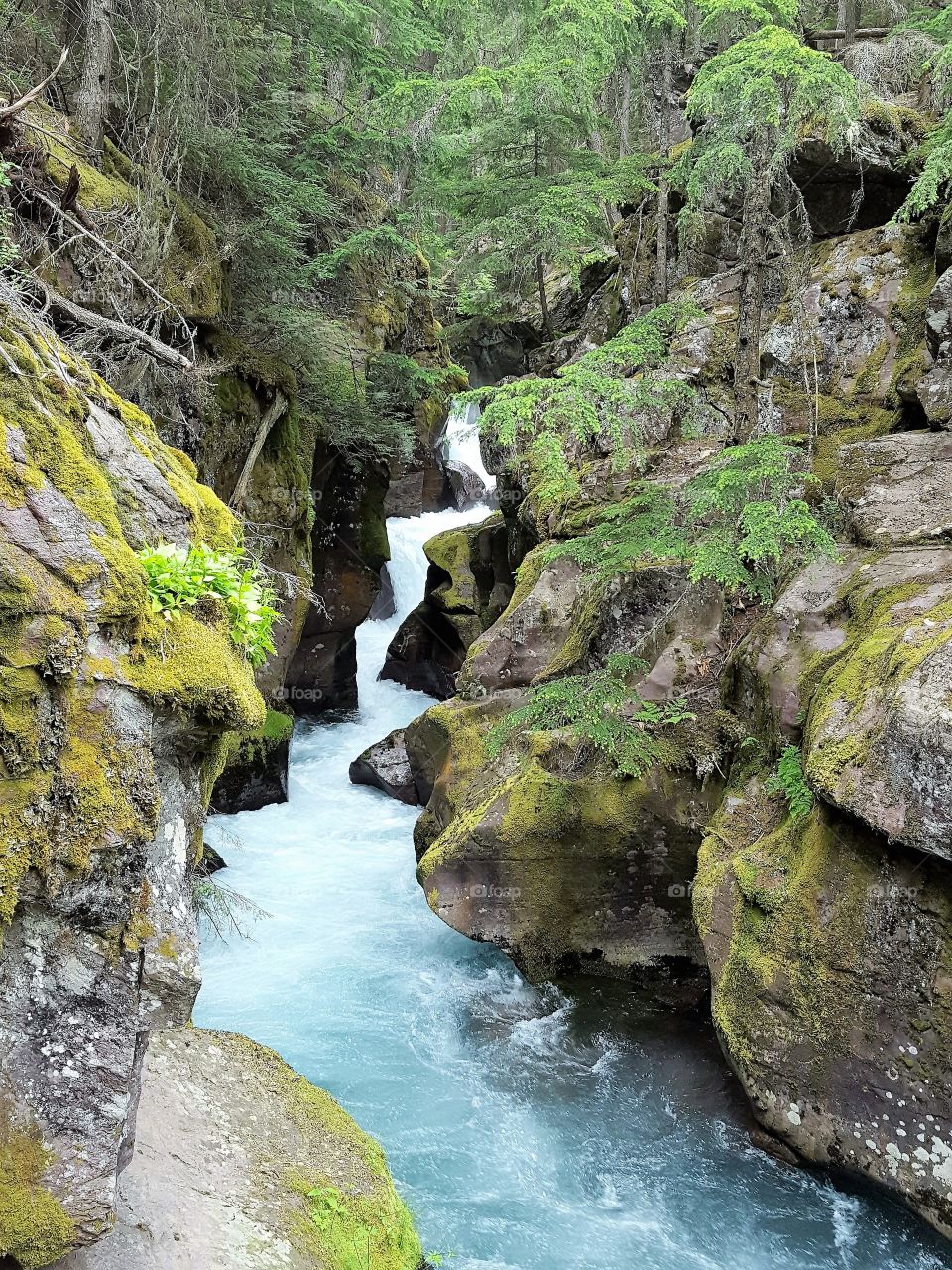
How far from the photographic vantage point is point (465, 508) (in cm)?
2562

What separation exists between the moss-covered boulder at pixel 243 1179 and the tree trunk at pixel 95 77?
9.43 m

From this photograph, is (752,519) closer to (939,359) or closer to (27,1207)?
(939,359)

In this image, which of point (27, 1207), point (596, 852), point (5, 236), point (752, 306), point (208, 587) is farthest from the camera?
point (752, 306)

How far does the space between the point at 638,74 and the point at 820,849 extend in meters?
16.5

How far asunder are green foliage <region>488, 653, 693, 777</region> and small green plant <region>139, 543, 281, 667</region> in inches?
150

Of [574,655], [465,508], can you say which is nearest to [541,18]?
[574,655]

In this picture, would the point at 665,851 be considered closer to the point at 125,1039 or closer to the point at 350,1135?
the point at 350,1135

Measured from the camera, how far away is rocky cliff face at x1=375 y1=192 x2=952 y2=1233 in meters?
5.32

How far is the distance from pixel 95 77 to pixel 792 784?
10285 mm

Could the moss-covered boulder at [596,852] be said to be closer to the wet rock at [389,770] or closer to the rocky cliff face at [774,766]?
the rocky cliff face at [774,766]

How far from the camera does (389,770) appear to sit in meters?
15.0

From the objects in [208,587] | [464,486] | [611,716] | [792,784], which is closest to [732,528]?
[611,716]

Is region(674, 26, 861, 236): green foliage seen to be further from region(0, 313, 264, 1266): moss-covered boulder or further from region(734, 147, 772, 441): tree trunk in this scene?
region(0, 313, 264, 1266): moss-covered boulder

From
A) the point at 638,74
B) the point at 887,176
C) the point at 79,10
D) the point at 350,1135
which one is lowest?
the point at 350,1135
